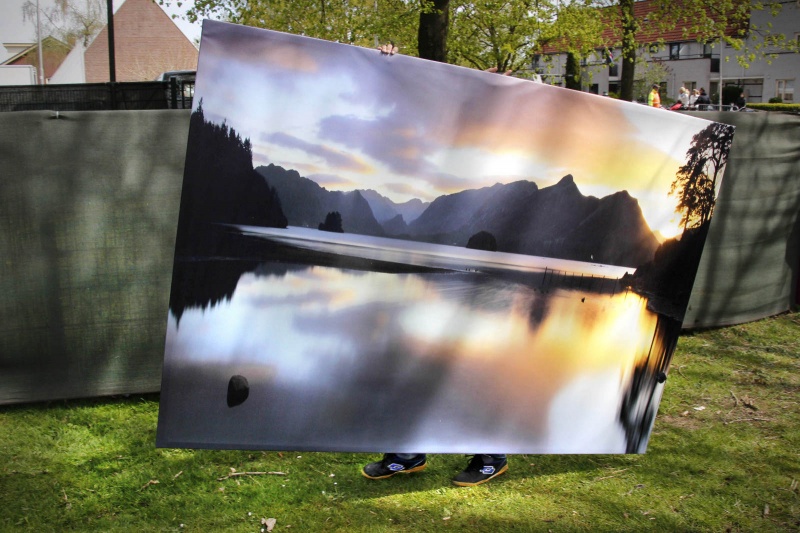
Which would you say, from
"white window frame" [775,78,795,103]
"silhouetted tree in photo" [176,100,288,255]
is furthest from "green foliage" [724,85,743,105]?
"silhouetted tree in photo" [176,100,288,255]

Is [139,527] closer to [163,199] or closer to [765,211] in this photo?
[163,199]

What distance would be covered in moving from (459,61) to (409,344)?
841 inches

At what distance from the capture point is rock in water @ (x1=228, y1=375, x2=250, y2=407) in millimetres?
2731

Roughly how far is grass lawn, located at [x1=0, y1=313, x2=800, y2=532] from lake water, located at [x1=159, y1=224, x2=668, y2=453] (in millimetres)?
369

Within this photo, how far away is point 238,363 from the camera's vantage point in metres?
2.73

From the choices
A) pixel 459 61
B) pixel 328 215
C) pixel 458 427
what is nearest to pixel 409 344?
pixel 458 427

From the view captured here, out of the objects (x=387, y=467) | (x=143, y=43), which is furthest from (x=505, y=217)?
(x=143, y=43)

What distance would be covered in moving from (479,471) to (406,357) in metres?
1.06

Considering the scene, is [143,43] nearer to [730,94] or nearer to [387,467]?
[730,94]

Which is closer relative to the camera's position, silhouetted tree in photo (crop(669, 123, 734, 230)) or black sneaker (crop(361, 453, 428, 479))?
silhouetted tree in photo (crop(669, 123, 734, 230))

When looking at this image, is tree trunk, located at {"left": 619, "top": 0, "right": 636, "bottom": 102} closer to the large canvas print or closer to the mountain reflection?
the large canvas print

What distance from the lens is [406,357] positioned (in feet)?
9.86

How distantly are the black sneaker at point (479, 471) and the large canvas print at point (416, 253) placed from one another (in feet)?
1.41

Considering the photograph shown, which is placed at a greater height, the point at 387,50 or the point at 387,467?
the point at 387,50
